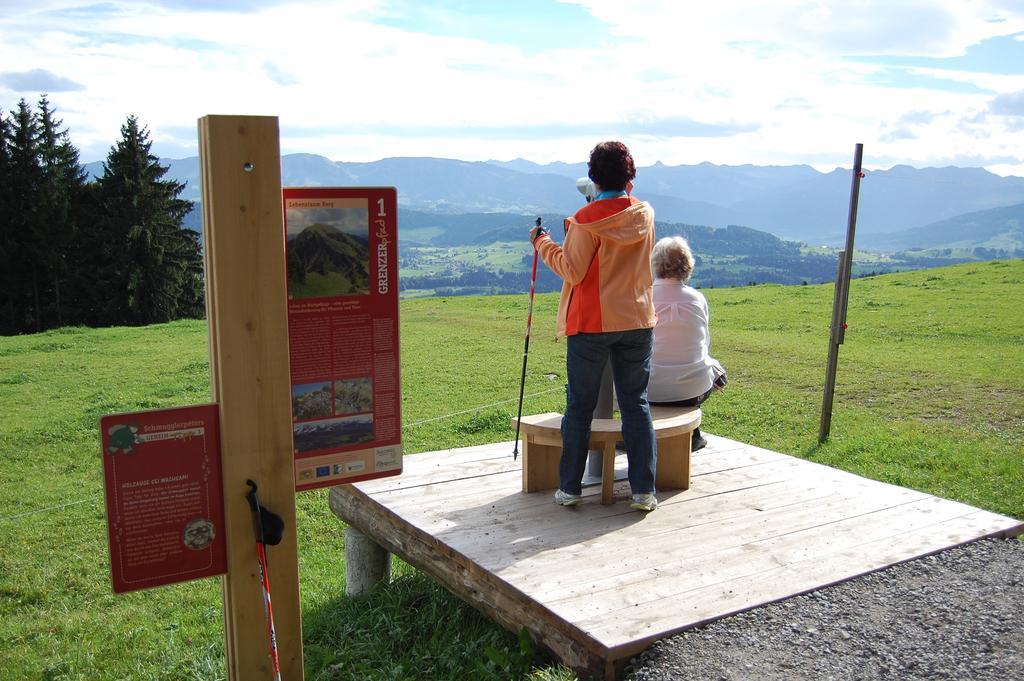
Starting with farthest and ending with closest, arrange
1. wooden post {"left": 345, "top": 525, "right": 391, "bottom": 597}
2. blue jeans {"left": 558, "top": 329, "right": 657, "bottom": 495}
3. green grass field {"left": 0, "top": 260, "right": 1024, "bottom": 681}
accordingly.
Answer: wooden post {"left": 345, "top": 525, "right": 391, "bottom": 597}
blue jeans {"left": 558, "top": 329, "right": 657, "bottom": 495}
green grass field {"left": 0, "top": 260, "right": 1024, "bottom": 681}

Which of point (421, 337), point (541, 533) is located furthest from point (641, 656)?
point (421, 337)

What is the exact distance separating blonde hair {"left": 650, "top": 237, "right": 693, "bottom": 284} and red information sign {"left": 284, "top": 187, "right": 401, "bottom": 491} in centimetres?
365

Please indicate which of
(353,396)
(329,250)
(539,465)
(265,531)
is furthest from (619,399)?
(265,531)

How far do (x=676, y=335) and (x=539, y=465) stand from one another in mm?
1574

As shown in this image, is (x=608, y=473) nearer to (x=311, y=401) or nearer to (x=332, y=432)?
(x=332, y=432)

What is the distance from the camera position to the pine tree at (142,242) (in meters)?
40.8

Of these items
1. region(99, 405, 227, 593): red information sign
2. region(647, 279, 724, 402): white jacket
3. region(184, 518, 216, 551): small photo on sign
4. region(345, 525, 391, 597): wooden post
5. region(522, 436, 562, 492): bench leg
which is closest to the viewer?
region(99, 405, 227, 593): red information sign

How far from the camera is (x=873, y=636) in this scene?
4.21 m

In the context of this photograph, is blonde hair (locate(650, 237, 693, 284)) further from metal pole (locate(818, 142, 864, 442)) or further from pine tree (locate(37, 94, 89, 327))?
pine tree (locate(37, 94, 89, 327))

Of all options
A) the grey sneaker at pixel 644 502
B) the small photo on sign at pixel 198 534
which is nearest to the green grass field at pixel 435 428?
the grey sneaker at pixel 644 502

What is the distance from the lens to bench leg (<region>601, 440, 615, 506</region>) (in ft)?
18.8

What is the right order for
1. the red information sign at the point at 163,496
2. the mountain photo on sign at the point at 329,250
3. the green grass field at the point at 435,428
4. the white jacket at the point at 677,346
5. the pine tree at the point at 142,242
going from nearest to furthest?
the red information sign at the point at 163,496 → the mountain photo on sign at the point at 329,250 → the green grass field at the point at 435,428 → the white jacket at the point at 677,346 → the pine tree at the point at 142,242

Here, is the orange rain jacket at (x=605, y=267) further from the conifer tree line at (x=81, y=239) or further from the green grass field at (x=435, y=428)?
the conifer tree line at (x=81, y=239)

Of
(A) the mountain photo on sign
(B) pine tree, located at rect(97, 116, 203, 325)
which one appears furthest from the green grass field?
(B) pine tree, located at rect(97, 116, 203, 325)
